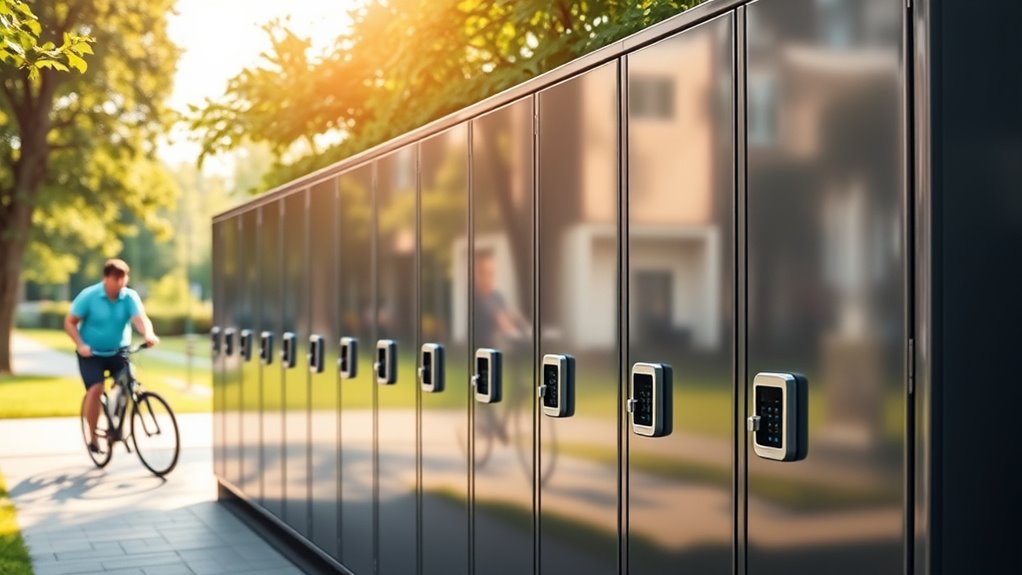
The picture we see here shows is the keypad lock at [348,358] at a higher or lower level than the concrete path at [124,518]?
higher

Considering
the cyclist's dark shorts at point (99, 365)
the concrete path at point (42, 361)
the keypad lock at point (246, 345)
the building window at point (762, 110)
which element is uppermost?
the building window at point (762, 110)

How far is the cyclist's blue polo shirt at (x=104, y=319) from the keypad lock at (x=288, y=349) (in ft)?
10.5

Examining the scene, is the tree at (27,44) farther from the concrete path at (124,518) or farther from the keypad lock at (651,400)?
the concrete path at (124,518)

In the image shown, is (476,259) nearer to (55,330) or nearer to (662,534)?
(662,534)

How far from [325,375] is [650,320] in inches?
156

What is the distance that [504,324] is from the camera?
512 centimetres

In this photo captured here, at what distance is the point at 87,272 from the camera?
7019 centimetres

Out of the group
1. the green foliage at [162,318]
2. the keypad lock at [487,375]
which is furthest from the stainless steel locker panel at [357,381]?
the green foliage at [162,318]

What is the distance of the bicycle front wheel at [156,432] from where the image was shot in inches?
438

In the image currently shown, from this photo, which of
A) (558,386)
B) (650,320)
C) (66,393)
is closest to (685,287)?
(650,320)

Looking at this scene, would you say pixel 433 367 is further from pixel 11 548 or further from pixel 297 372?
pixel 11 548

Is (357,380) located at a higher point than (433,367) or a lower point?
lower

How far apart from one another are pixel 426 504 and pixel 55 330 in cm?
6522

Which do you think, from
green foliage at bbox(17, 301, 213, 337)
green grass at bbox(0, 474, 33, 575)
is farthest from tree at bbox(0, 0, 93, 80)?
green foliage at bbox(17, 301, 213, 337)
